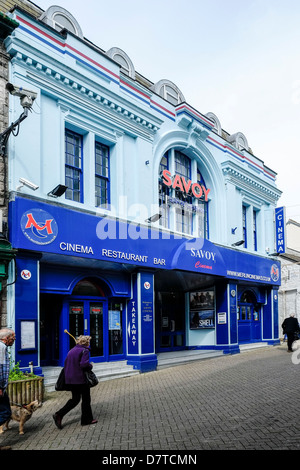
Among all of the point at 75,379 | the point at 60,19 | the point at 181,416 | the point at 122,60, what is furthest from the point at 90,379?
the point at 122,60

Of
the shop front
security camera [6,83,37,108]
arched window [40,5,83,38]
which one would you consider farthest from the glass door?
security camera [6,83,37,108]

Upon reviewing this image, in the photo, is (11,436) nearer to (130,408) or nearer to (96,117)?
(130,408)

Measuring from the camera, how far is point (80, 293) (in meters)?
12.9

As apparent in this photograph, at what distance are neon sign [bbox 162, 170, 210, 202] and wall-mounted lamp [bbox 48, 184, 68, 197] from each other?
217 inches

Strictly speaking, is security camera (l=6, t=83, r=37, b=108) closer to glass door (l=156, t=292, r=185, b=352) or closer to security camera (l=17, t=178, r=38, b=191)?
security camera (l=17, t=178, r=38, b=191)

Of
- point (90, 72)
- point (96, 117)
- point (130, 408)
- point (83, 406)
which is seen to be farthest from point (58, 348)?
point (90, 72)

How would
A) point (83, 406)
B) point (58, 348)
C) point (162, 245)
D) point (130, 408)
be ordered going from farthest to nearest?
point (162, 245) < point (58, 348) < point (130, 408) < point (83, 406)

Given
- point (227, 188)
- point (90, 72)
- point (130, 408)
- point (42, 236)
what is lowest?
point (130, 408)

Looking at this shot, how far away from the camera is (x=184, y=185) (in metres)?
16.8

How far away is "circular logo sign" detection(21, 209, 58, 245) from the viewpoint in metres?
10.4

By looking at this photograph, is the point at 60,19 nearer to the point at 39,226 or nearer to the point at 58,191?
the point at 58,191

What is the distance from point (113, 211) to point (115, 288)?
2.28m

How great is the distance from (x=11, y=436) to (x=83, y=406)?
1.17 metres

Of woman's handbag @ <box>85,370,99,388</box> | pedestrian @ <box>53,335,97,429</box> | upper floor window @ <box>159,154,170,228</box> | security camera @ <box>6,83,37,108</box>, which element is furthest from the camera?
upper floor window @ <box>159,154,170,228</box>
